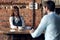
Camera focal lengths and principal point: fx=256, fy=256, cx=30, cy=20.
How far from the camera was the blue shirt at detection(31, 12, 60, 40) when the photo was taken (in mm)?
3869

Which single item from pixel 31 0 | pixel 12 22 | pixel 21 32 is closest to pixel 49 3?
pixel 21 32

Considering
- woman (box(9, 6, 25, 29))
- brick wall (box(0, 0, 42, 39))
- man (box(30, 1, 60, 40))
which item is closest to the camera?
man (box(30, 1, 60, 40))

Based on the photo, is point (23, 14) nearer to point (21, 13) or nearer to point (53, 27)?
point (21, 13)

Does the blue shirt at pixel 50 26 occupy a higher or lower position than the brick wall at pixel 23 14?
higher

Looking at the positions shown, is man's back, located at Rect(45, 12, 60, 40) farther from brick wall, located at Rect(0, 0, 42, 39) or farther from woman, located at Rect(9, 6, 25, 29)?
brick wall, located at Rect(0, 0, 42, 39)

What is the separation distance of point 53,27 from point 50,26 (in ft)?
0.16

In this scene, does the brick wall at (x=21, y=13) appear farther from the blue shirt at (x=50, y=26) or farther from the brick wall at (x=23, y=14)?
the blue shirt at (x=50, y=26)

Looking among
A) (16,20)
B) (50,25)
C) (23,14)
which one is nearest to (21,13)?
(23,14)

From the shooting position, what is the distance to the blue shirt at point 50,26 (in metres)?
3.87

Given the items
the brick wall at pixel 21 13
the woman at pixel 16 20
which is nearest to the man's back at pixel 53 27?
the woman at pixel 16 20

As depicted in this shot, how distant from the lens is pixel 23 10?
293 inches

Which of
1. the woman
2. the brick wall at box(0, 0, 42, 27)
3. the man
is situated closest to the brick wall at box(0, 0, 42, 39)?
the brick wall at box(0, 0, 42, 27)

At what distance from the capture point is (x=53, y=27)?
3893 millimetres

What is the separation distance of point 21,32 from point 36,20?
199cm
